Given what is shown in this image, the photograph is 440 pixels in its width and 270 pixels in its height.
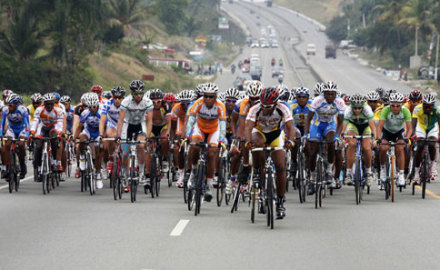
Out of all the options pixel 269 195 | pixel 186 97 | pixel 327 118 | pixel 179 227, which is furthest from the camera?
pixel 186 97

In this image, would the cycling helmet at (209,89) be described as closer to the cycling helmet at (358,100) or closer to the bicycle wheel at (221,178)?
the bicycle wheel at (221,178)

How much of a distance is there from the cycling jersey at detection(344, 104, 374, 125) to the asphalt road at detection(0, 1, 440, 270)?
5.07 feet

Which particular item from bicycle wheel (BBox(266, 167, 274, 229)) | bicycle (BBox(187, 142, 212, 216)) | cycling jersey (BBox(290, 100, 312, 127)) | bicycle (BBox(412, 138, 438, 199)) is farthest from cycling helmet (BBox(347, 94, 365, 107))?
bicycle wheel (BBox(266, 167, 274, 229))

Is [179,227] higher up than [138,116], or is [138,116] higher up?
[138,116]

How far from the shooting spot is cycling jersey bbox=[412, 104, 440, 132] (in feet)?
63.3

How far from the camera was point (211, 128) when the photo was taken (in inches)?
627

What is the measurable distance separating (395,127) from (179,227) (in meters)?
7.13

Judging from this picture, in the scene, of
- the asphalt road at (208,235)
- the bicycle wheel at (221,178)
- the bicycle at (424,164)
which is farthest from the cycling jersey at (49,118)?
the bicycle at (424,164)

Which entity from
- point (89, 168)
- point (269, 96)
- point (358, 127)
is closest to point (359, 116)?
point (358, 127)

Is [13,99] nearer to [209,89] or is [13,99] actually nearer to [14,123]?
[14,123]

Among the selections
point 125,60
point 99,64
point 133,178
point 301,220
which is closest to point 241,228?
point 301,220

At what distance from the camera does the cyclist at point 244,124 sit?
581 inches

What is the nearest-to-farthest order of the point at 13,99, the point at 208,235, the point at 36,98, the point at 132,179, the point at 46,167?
the point at 208,235 → the point at 132,179 → the point at 46,167 → the point at 13,99 → the point at 36,98

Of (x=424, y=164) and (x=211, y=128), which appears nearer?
(x=211, y=128)
